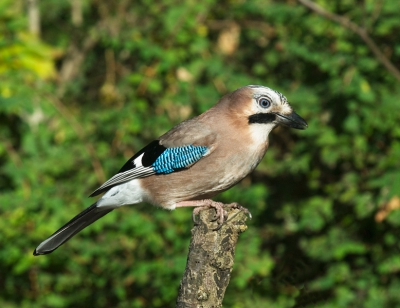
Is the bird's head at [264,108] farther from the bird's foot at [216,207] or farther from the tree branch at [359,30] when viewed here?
the tree branch at [359,30]

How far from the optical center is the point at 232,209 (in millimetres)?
3770

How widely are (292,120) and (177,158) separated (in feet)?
2.44

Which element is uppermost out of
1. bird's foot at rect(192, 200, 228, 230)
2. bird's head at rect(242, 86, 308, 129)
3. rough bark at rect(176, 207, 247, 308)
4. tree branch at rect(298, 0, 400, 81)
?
tree branch at rect(298, 0, 400, 81)

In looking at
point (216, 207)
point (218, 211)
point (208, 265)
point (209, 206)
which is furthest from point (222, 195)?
point (208, 265)

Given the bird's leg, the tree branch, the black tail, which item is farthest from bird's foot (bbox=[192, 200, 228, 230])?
the tree branch

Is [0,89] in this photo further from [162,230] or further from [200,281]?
[200,281]

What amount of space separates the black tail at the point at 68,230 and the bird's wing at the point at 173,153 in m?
0.20

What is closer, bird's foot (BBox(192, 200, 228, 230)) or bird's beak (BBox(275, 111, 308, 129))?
bird's foot (BBox(192, 200, 228, 230))

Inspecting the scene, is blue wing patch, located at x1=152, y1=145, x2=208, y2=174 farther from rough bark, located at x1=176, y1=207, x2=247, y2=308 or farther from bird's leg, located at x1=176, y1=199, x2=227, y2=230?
rough bark, located at x1=176, y1=207, x2=247, y2=308

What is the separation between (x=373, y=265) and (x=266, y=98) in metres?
2.60

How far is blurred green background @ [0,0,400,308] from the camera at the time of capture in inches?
224

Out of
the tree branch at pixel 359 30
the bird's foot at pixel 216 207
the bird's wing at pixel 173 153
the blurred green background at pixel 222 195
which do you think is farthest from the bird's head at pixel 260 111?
the tree branch at pixel 359 30

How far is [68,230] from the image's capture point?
14.7 ft

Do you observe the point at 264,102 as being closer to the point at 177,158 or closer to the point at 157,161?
the point at 177,158
